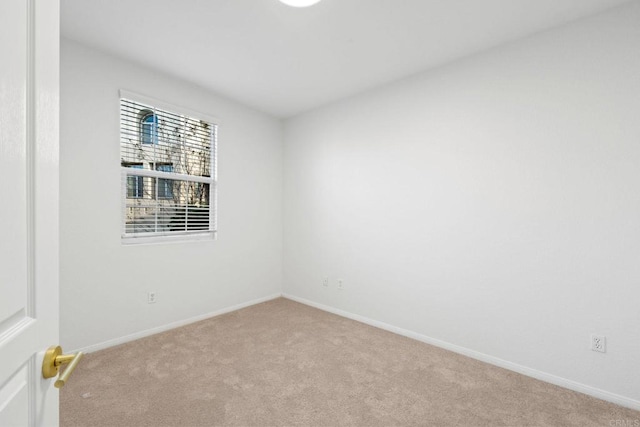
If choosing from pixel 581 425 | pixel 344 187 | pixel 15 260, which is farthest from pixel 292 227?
pixel 15 260

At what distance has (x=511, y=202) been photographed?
245cm

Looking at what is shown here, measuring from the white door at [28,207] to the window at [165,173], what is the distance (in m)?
2.48

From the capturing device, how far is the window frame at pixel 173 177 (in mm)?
2828

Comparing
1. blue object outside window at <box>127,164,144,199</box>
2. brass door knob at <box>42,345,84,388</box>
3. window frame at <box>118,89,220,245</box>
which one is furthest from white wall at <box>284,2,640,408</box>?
brass door knob at <box>42,345,84,388</box>

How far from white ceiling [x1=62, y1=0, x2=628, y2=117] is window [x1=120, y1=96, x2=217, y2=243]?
52 centimetres

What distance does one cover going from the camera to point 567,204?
2.20 metres

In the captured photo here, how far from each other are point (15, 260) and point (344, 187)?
3246 mm

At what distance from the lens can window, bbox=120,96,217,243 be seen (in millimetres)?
2879

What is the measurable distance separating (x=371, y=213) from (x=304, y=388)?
1.90 m

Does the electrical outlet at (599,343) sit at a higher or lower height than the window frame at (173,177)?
lower

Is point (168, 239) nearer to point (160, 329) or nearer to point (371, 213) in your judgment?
point (160, 329)

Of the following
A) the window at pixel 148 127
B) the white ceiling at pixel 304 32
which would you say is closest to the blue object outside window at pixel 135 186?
the window at pixel 148 127

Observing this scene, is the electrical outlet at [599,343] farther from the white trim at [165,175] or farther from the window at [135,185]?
the window at [135,185]

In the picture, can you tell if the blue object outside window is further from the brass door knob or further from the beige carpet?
the brass door knob
